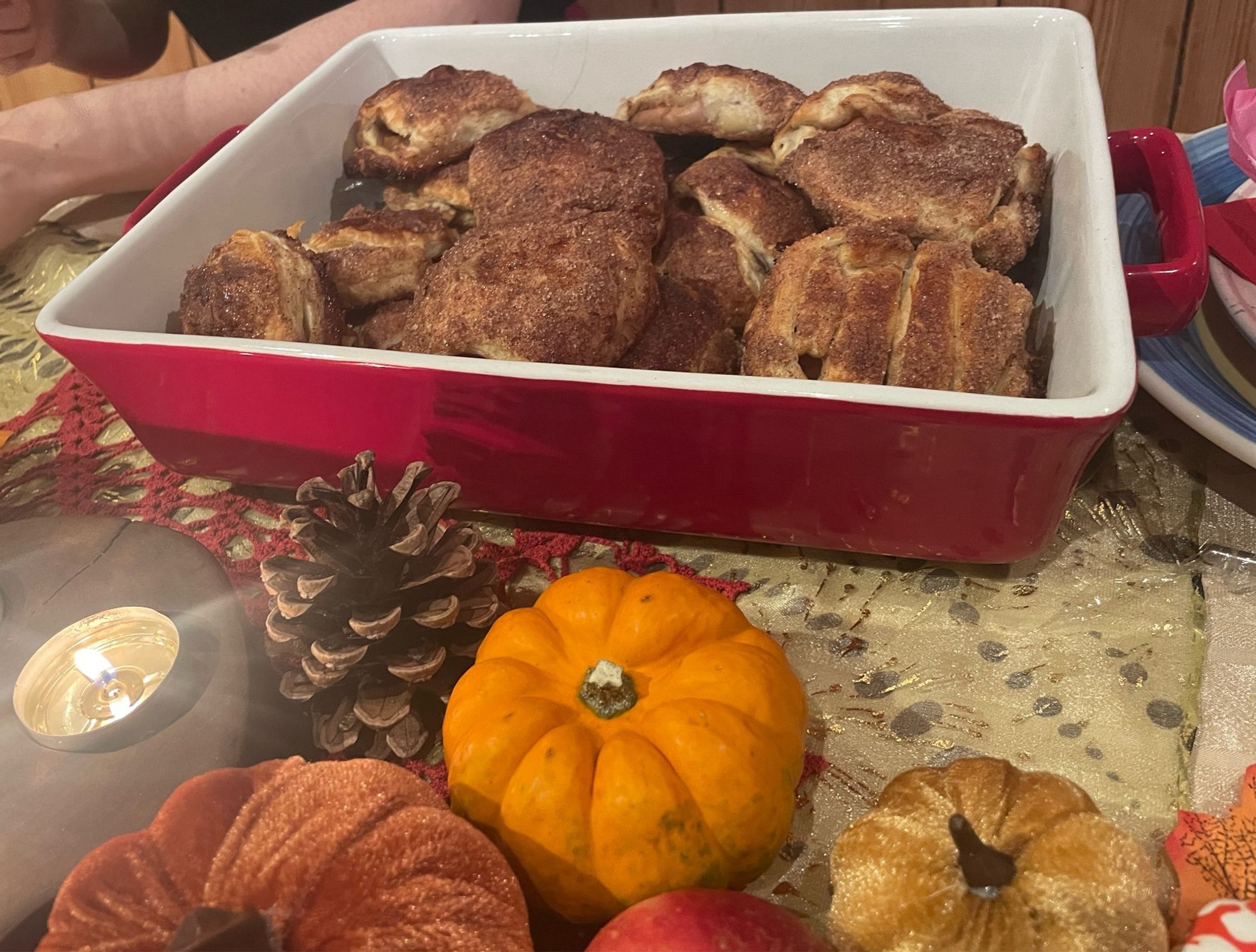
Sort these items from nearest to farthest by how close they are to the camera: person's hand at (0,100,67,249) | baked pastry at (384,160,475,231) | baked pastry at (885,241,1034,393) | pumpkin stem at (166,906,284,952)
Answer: pumpkin stem at (166,906,284,952) → baked pastry at (885,241,1034,393) → baked pastry at (384,160,475,231) → person's hand at (0,100,67,249)

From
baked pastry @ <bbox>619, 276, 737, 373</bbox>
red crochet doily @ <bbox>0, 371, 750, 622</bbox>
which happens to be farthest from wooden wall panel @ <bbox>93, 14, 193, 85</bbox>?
baked pastry @ <bbox>619, 276, 737, 373</bbox>

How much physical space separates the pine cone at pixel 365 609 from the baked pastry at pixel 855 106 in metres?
0.55

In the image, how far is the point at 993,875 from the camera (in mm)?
456

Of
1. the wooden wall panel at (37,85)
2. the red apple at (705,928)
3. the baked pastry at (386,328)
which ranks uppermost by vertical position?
the wooden wall panel at (37,85)

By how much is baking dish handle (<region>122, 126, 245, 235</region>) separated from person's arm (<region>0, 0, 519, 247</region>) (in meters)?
0.36

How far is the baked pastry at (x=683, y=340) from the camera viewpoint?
0.75m

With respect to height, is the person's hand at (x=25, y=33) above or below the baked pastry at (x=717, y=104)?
above

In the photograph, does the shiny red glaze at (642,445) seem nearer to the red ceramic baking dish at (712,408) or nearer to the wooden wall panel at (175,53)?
the red ceramic baking dish at (712,408)

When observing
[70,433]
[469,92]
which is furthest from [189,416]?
[469,92]

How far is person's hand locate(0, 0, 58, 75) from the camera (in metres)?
1.30

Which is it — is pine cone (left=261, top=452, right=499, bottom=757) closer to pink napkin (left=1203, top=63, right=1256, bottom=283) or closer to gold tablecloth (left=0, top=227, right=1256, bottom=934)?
gold tablecloth (left=0, top=227, right=1256, bottom=934)

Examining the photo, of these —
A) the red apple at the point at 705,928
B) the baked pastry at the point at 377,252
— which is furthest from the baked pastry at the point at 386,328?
the red apple at the point at 705,928

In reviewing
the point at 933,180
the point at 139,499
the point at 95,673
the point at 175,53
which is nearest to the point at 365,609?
the point at 95,673

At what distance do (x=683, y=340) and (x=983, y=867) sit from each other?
475 millimetres
